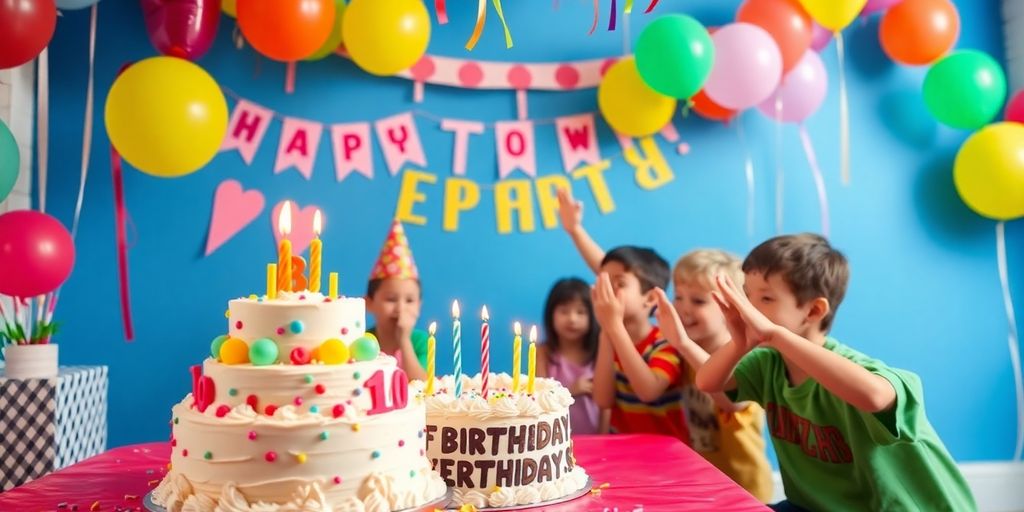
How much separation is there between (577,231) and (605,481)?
151 cm

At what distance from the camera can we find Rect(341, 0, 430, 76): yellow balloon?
3055mm

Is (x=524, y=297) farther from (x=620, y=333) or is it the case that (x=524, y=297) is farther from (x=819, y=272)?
(x=819, y=272)

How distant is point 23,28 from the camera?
257cm

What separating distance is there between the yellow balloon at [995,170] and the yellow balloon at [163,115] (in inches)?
104

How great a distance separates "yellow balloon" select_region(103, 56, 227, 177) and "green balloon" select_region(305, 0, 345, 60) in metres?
0.52

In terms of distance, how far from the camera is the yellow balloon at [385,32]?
3055 mm

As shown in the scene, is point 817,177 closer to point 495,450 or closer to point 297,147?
point 297,147

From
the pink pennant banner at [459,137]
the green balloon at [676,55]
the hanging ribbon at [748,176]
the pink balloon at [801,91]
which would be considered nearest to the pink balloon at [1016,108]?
the pink balloon at [801,91]

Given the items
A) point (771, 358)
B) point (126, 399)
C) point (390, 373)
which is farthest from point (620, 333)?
point (126, 399)

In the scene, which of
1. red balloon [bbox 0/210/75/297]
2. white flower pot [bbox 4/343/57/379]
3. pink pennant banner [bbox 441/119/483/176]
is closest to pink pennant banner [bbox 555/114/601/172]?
pink pennant banner [bbox 441/119/483/176]

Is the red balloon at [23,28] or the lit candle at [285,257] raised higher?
the red balloon at [23,28]

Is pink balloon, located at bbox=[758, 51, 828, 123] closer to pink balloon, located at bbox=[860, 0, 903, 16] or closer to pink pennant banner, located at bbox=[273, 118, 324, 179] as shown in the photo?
pink balloon, located at bbox=[860, 0, 903, 16]

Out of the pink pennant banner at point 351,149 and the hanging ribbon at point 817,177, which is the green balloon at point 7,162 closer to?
the pink pennant banner at point 351,149

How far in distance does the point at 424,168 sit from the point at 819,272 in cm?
179
